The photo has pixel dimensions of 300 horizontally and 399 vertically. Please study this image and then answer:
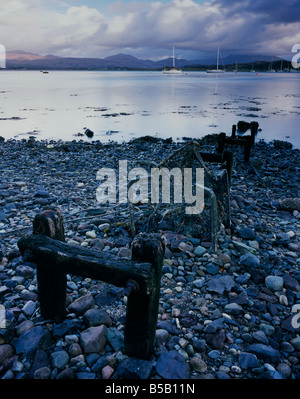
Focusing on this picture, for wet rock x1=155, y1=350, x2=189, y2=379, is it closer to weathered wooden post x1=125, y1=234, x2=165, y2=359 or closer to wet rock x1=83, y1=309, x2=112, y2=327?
weathered wooden post x1=125, y1=234, x2=165, y2=359

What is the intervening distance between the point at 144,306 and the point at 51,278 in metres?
1.09

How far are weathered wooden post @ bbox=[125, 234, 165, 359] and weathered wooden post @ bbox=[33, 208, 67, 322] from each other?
0.76 meters

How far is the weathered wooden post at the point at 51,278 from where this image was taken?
271cm

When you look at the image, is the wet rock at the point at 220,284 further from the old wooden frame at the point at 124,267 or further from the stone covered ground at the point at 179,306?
the old wooden frame at the point at 124,267

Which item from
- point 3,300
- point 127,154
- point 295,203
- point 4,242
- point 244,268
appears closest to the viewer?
point 3,300

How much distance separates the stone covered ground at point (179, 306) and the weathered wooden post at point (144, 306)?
16 cm

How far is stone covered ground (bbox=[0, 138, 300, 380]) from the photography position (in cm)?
275

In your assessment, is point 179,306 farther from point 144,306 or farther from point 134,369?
point 144,306

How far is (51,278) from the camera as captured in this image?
2955 millimetres

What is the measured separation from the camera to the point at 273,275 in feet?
14.0

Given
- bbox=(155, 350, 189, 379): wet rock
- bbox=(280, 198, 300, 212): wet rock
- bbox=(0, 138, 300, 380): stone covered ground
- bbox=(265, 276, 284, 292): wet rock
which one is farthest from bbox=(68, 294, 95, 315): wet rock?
bbox=(280, 198, 300, 212): wet rock
